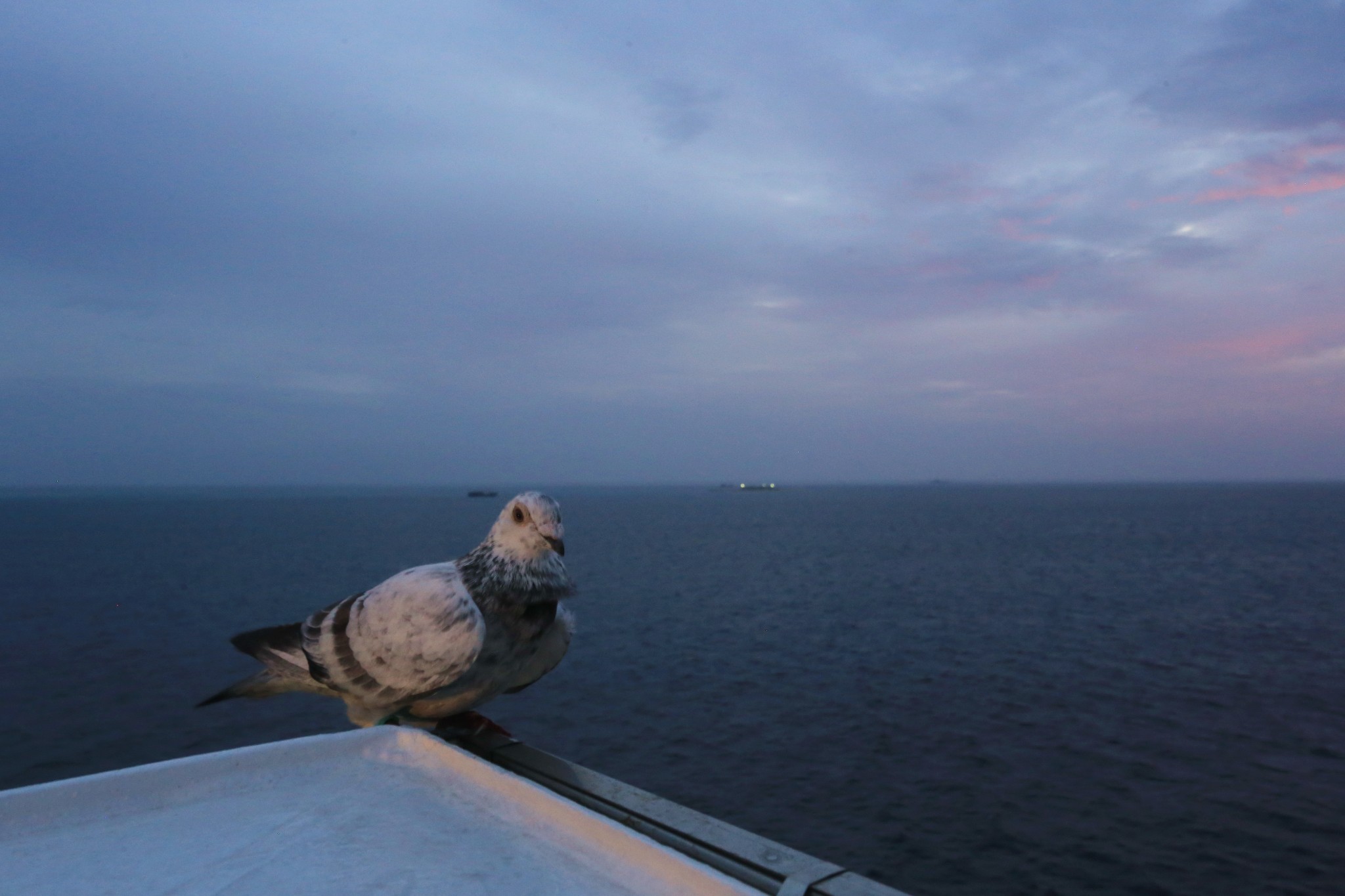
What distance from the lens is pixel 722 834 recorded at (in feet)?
11.8

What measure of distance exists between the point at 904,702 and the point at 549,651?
25195 millimetres

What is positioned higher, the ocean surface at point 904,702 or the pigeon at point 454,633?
the pigeon at point 454,633

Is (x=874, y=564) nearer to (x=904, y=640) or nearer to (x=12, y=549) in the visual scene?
(x=904, y=640)

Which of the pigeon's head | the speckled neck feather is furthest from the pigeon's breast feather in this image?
the pigeon's head

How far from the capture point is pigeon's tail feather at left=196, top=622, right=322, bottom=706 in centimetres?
730

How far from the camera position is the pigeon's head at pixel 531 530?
22.3 feet

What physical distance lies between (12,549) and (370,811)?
11744 centimetres

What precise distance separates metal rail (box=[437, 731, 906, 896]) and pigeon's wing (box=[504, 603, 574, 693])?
2046 mm

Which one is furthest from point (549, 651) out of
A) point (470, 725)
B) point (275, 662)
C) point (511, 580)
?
point (275, 662)

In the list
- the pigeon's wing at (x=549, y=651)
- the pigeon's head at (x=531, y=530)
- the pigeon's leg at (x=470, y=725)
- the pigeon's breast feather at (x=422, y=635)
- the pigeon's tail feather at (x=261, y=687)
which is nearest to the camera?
the pigeon's leg at (x=470, y=725)

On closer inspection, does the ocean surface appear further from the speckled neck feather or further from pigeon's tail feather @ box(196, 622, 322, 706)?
pigeon's tail feather @ box(196, 622, 322, 706)

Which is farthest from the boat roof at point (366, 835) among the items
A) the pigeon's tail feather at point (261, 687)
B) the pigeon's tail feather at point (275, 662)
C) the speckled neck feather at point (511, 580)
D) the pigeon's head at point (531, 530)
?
the pigeon's tail feather at point (261, 687)

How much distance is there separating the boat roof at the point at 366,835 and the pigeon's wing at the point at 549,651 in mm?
2407

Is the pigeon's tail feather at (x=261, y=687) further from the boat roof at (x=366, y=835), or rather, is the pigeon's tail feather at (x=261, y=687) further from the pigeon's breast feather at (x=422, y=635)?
the boat roof at (x=366, y=835)
